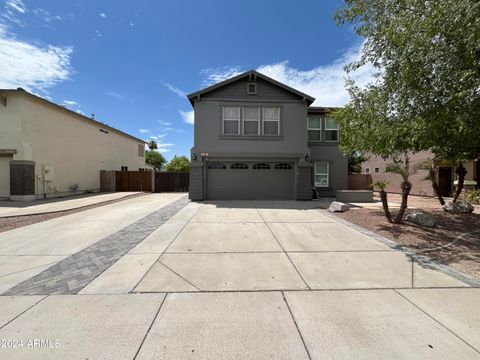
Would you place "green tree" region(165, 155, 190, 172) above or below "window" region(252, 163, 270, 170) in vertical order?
above

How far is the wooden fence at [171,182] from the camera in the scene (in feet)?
65.6

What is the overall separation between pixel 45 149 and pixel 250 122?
1246 cm

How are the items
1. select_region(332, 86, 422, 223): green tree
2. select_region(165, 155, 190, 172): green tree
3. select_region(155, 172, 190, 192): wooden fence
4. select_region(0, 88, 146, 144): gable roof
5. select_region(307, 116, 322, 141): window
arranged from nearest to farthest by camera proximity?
select_region(332, 86, 422, 223): green tree
select_region(0, 88, 146, 144): gable roof
select_region(307, 116, 322, 141): window
select_region(155, 172, 190, 192): wooden fence
select_region(165, 155, 190, 172): green tree

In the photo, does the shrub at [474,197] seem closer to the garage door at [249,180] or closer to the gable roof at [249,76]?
the garage door at [249,180]

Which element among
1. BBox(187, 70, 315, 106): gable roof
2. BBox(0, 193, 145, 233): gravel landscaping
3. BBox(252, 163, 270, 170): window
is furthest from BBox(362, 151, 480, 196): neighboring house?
BBox(0, 193, 145, 233): gravel landscaping

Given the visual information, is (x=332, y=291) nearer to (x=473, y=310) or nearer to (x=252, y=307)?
(x=252, y=307)

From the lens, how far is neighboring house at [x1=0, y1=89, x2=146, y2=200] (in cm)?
1280

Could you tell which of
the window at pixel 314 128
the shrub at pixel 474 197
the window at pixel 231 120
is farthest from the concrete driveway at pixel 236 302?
the shrub at pixel 474 197

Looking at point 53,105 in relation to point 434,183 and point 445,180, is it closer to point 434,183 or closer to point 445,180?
point 434,183

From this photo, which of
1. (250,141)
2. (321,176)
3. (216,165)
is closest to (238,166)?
(216,165)

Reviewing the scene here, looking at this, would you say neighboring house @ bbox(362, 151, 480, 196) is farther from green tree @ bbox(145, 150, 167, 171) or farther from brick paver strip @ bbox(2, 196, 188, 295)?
green tree @ bbox(145, 150, 167, 171)

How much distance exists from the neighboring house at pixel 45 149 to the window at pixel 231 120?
10.8 meters

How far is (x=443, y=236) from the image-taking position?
6.47m

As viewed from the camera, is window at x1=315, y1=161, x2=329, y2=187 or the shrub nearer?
the shrub
